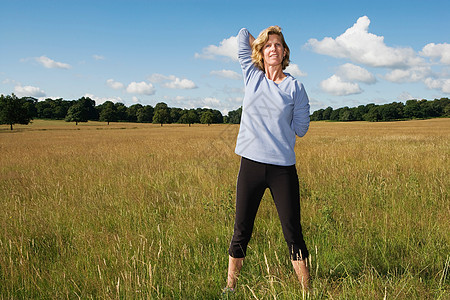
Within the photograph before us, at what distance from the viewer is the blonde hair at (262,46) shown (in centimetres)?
234

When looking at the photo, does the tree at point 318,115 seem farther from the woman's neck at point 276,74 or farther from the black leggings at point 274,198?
the black leggings at point 274,198

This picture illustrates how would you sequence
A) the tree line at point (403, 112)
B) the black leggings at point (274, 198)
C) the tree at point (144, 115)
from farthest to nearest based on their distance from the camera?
the tree at point (144, 115), the tree line at point (403, 112), the black leggings at point (274, 198)

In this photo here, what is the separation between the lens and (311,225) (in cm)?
342

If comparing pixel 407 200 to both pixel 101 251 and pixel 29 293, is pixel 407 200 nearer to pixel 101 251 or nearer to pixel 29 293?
pixel 101 251

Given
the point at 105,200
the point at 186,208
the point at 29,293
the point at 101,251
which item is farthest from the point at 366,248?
the point at 105,200

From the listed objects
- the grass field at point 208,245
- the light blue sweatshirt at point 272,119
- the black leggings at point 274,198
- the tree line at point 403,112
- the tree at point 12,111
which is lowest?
the grass field at point 208,245

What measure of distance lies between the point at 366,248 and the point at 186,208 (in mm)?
2417

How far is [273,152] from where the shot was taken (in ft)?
6.99

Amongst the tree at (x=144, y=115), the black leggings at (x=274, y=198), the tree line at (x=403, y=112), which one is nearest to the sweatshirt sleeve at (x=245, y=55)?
the black leggings at (x=274, y=198)

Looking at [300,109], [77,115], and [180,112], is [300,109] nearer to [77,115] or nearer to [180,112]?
[77,115]

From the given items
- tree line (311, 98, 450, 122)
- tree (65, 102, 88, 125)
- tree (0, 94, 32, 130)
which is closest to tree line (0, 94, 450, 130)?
tree line (311, 98, 450, 122)

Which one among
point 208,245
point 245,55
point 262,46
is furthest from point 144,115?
point 262,46

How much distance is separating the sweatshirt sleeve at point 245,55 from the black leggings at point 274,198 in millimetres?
812

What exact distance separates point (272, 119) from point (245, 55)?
0.75 metres
